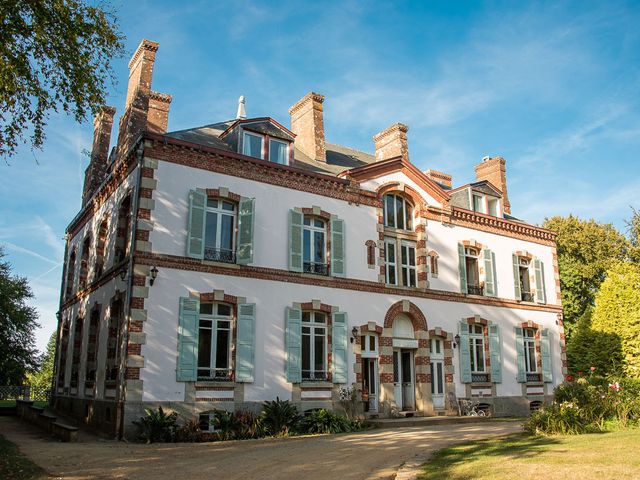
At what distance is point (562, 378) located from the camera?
2305cm

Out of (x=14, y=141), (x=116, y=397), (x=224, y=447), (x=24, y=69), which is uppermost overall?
(x=24, y=69)

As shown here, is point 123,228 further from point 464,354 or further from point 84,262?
point 464,354

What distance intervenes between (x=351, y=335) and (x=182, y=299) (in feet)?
18.1

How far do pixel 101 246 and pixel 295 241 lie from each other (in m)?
6.73

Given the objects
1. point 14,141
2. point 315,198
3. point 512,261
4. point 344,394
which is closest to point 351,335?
point 344,394

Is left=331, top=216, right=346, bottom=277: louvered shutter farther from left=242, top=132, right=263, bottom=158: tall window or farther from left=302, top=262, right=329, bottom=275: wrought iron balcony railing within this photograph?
left=242, top=132, right=263, bottom=158: tall window

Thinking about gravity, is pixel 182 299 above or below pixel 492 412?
above

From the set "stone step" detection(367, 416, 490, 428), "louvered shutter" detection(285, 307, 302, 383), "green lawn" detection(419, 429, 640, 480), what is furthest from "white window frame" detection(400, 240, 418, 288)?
"green lawn" detection(419, 429, 640, 480)

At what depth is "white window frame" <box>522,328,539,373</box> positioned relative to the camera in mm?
22422

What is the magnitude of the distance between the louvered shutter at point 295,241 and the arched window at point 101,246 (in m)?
6.14

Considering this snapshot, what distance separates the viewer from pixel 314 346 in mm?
17078

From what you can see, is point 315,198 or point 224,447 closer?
point 224,447

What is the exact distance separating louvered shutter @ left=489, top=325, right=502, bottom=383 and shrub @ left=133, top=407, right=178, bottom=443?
39.8ft

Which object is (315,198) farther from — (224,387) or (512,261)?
(512,261)
